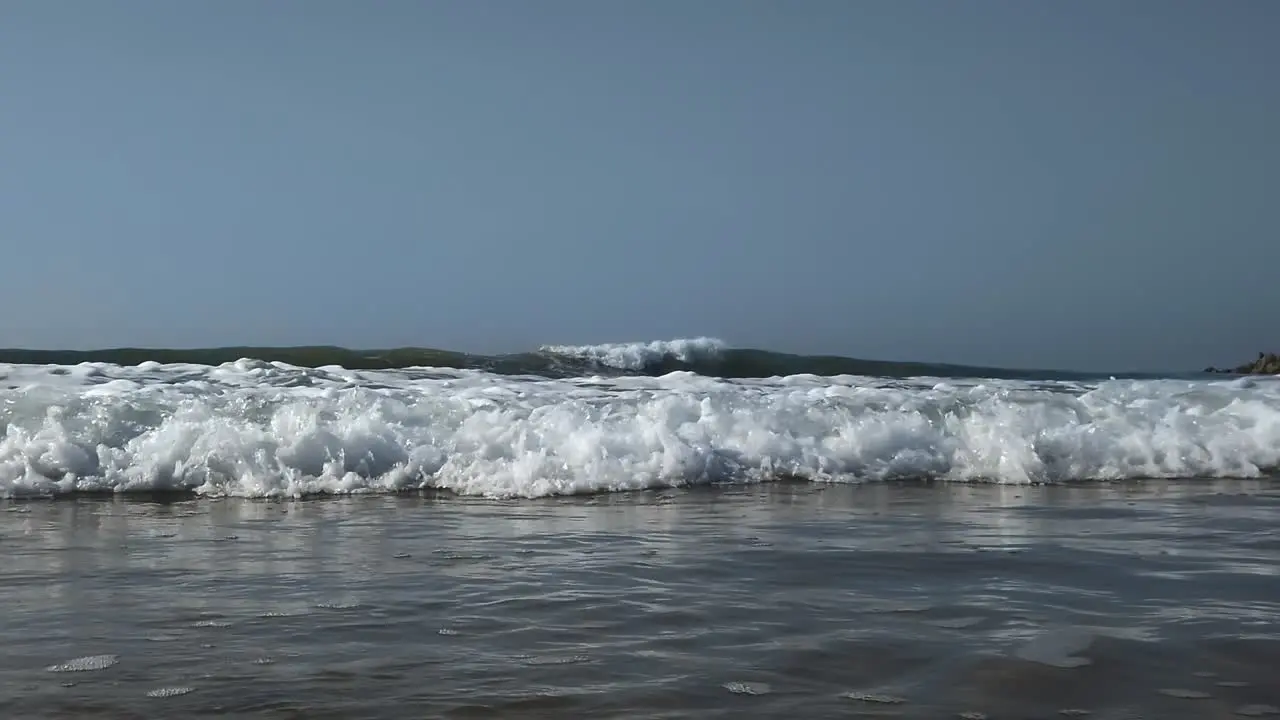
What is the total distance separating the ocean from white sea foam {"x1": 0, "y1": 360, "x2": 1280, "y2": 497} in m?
0.03

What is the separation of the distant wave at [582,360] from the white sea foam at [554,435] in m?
4.38

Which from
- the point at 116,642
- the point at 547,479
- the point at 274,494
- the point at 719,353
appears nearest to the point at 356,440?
the point at 274,494

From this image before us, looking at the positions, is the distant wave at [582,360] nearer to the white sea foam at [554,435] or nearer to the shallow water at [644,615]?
the white sea foam at [554,435]

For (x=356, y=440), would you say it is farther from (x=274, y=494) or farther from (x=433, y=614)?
(x=433, y=614)

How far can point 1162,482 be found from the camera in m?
8.13

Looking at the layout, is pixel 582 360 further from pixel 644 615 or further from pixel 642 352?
pixel 644 615

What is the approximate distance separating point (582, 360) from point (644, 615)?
1119 centimetres

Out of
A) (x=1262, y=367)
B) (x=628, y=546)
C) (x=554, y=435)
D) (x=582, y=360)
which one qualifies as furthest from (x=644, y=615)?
(x=1262, y=367)

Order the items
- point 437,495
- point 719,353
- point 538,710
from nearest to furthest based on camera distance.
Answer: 1. point 538,710
2. point 437,495
3. point 719,353

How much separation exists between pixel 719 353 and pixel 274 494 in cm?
1038

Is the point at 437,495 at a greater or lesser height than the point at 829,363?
lesser

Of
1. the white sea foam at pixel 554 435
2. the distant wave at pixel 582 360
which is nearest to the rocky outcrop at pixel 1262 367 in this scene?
the distant wave at pixel 582 360

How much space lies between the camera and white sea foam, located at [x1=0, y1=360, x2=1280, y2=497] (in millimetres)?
7629

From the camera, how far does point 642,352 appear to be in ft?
51.7
